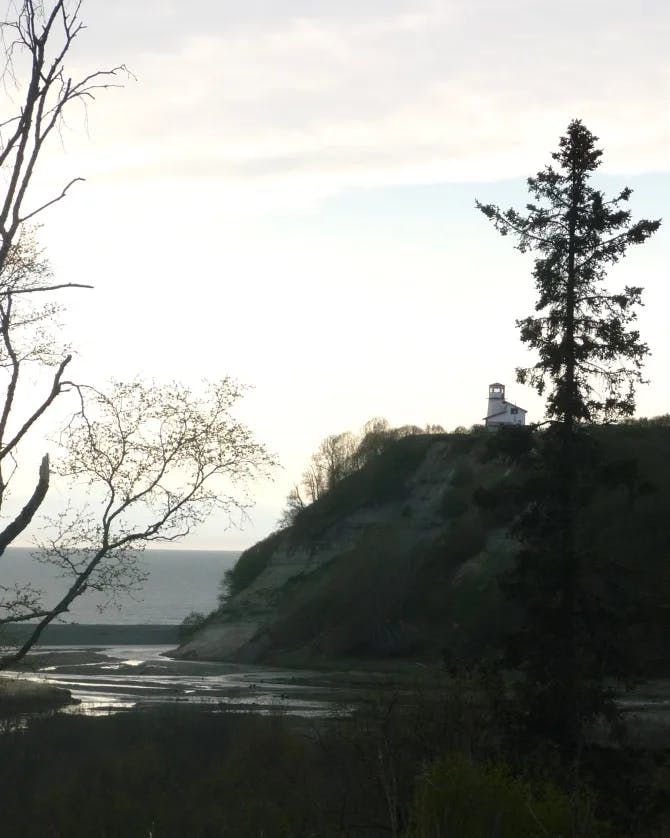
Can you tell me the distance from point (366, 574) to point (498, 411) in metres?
Result: 23.0

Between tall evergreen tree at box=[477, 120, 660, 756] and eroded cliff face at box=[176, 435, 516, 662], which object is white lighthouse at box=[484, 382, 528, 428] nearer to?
eroded cliff face at box=[176, 435, 516, 662]

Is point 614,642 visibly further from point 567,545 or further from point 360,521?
point 360,521

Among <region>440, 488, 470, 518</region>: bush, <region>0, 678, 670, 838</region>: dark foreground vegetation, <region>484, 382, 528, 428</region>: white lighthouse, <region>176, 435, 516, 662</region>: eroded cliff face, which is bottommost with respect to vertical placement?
<region>0, 678, 670, 838</region>: dark foreground vegetation

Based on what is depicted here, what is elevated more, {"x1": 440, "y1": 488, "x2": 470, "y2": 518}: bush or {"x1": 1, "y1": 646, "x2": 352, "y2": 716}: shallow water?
{"x1": 440, "y1": 488, "x2": 470, "y2": 518}: bush

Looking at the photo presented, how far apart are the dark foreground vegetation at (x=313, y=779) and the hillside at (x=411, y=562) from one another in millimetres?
21247

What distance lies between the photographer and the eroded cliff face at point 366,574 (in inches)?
2438

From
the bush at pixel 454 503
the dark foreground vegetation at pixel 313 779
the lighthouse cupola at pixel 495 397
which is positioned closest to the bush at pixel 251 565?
the bush at pixel 454 503

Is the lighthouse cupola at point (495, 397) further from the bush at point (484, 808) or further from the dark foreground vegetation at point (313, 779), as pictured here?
the bush at point (484, 808)

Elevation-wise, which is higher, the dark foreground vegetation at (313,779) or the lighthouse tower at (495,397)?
the lighthouse tower at (495,397)

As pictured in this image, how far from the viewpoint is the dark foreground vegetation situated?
14078mm

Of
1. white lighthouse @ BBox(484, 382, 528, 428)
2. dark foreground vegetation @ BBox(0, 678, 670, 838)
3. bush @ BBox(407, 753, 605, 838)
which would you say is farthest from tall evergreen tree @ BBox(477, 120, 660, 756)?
white lighthouse @ BBox(484, 382, 528, 428)

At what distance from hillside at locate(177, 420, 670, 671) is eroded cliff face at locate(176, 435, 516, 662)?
0.29 feet

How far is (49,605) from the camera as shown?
452ft

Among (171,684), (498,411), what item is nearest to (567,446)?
(171,684)
